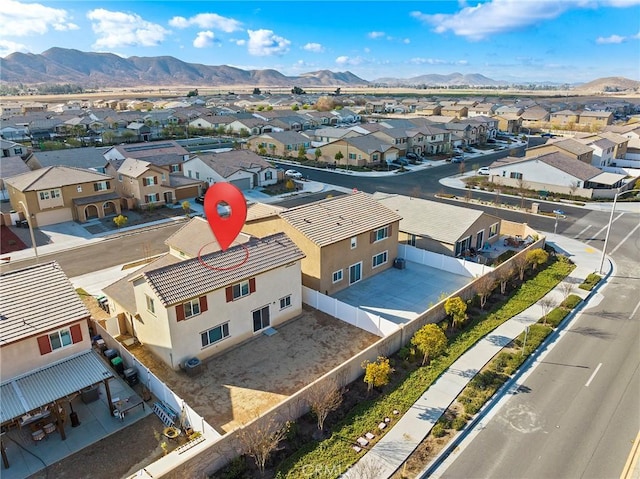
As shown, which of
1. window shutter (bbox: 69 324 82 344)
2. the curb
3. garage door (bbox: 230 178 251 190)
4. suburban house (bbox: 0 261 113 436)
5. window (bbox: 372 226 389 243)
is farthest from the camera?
garage door (bbox: 230 178 251 190)

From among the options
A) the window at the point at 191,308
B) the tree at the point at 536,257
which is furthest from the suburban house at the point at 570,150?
the window at the point at 191,308

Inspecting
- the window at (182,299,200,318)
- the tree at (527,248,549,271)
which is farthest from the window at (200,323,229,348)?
the tree at (527,248,549,271)

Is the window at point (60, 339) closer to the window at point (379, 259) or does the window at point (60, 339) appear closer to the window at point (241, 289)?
the window at point (241, 289)

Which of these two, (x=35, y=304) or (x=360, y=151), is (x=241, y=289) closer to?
(x=35, y=304)

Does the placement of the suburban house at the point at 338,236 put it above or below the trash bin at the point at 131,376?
above

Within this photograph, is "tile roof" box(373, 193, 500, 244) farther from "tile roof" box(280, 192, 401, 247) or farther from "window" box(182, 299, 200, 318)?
"window" box(182, 299, 200, 318)
